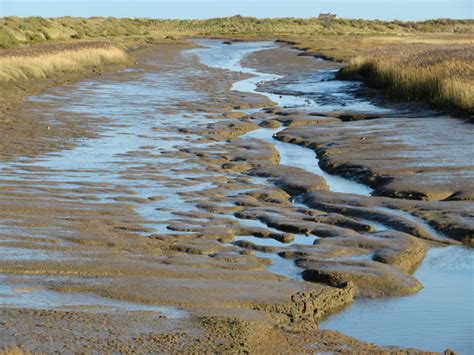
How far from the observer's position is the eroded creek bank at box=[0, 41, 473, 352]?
→ 20.8ft

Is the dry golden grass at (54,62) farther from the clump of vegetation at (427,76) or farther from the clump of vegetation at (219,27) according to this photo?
the clump of vegetation at (427,76)

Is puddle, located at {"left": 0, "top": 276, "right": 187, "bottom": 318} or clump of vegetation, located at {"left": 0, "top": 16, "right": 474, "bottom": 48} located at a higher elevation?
clump of vegetation, located at {"left": 0, "top": 16, "right": 474, "bottom": 48}

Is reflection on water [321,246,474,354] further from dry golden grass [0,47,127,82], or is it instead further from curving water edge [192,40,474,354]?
dry golden grass [0,47,127,82]

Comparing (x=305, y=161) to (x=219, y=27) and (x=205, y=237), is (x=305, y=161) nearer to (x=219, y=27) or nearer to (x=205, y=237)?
(x=205, y=237)

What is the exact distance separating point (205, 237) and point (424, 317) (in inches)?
112

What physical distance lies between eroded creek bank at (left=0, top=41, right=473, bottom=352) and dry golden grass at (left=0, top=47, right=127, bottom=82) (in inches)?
321

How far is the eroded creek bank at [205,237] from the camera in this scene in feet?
20.8

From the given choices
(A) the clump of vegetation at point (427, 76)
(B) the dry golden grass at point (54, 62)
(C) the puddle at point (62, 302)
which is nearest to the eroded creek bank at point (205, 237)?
(C) the puddle at point (62, 302)

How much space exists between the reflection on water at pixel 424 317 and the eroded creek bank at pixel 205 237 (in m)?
0.10

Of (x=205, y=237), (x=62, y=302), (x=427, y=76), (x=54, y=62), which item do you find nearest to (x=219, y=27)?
(x=54, y=62)

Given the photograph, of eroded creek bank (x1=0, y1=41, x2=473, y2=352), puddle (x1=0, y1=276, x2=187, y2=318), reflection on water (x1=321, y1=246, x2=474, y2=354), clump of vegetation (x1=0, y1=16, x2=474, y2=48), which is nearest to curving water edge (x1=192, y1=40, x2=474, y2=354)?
reflection on water (x1=321, y1=246, x2=474, y2=354)

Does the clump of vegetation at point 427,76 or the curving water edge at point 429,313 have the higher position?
the clump of vegetation at point 427,76

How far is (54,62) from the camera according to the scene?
30.9 m

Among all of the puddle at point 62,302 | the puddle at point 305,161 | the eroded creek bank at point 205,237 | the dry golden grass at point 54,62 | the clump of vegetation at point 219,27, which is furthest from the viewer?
the clump of vegetation at point 219,27
